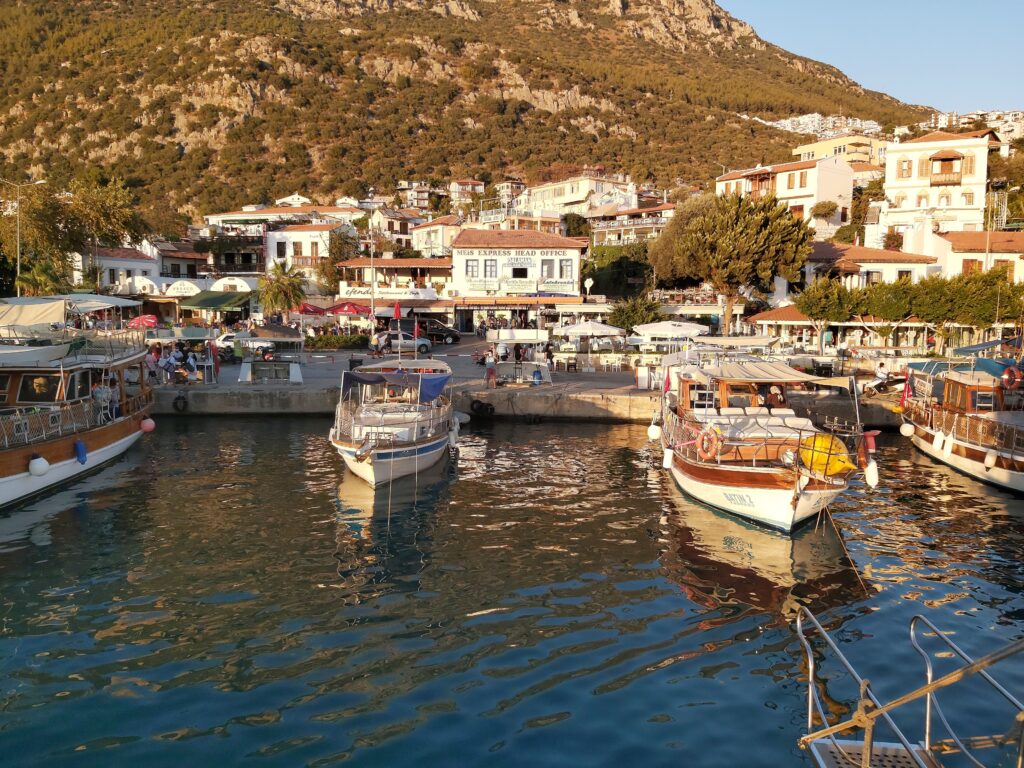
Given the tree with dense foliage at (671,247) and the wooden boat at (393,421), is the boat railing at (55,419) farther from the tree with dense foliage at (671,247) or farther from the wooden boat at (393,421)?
the tree with dense foliage at (671,247)

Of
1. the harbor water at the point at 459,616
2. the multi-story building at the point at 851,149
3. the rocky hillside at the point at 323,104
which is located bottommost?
the harbor water at the point at 459,616

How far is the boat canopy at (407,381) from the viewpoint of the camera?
941 inches

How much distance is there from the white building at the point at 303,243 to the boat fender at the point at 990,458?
57911mm

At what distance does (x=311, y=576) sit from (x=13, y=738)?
19.5 ft

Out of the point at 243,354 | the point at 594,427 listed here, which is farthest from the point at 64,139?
the point at 594,427

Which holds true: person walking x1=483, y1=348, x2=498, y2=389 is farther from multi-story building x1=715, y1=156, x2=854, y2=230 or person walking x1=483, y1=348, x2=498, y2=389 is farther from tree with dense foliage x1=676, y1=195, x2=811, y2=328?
multi-story building x1=715, y1=156, x2=854, y2=230

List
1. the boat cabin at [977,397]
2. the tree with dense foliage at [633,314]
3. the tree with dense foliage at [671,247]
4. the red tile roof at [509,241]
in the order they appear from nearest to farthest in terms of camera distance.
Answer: the boat cabin at [977,397]
the tree with dense foliage at [633,314]
the red tile roof at [509,241]
the tree with dense foliage at [671,247]

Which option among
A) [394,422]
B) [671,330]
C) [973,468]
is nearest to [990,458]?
[973,468]

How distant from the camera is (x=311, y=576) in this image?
14.7 meters

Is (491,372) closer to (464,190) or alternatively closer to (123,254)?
(123,254)

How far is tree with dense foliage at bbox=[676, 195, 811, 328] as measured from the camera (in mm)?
50250

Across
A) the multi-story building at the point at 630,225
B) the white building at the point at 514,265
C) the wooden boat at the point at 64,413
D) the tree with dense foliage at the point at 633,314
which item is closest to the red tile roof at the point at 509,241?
the white building at the point at 514,265

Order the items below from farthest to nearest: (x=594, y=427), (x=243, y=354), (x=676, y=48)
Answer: (x=676, y=48)
(x=243, y=354)
(x=594, y=427)

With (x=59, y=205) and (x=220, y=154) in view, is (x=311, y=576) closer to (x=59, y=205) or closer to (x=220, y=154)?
(x=59, y=205)
